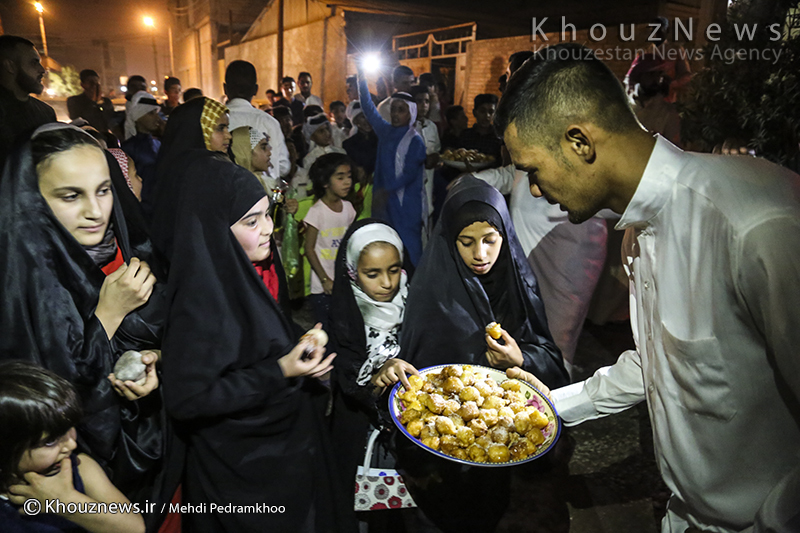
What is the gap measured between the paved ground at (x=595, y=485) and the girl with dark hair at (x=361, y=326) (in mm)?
1121

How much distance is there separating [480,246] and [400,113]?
3.77m

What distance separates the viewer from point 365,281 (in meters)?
2.61

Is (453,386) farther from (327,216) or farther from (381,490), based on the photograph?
(327,216)

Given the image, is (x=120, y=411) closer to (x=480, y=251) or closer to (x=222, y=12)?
(x=480, y=251)

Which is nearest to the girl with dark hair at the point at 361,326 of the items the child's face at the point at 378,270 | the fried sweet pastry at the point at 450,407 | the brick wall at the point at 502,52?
the child's face at the point at 378,270

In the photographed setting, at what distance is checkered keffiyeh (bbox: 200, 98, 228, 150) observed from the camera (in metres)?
3.18

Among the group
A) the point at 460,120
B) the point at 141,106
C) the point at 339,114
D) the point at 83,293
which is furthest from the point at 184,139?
the point at 339,114

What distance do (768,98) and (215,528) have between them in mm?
4374

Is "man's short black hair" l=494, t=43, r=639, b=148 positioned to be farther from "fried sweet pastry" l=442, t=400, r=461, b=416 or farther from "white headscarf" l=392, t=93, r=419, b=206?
"white headscarf" l=392, t=93, r=419, b=206

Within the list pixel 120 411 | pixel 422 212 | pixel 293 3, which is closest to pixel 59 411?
pixel 120 411

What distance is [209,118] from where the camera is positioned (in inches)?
126

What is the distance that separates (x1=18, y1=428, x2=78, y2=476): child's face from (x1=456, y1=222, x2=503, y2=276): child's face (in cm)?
188

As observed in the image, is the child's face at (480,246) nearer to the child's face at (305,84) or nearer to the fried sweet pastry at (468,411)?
the fried sweet pastry at (468,411)

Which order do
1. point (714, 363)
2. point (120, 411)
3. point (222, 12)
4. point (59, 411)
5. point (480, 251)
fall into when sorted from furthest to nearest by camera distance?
point (222, 12) → point (480, 251) → point (120, 411) → point (59, 411) → point (714, 363)
